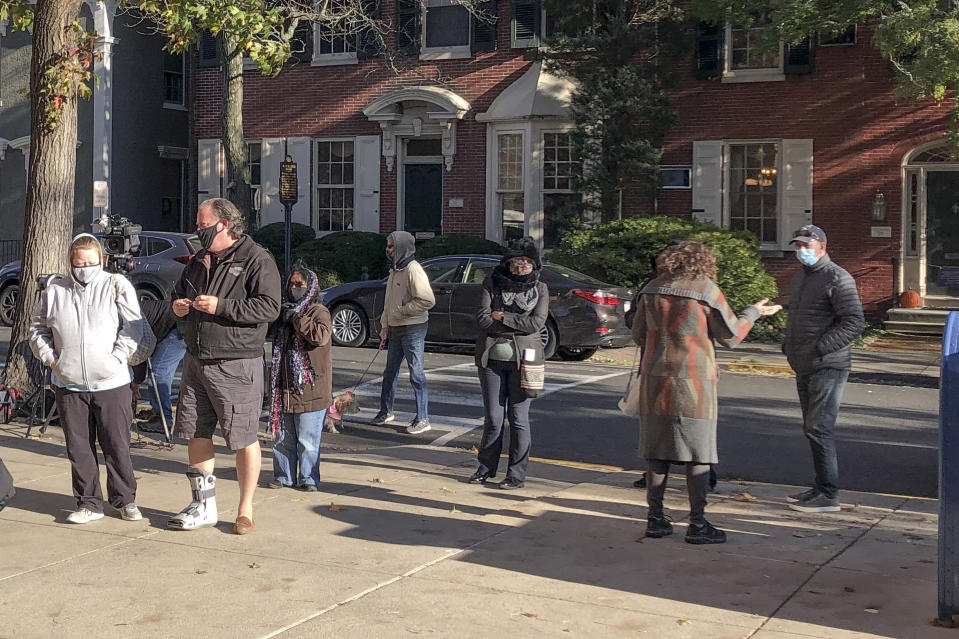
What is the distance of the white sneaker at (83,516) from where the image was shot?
7488 mm

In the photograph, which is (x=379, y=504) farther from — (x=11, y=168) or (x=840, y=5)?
Result: (x=11, y=168)

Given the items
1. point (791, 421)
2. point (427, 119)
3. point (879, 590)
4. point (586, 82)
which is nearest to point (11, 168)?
point (427, 119)

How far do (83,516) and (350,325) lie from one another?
10901mm

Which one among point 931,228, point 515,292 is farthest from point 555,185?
point 515,292

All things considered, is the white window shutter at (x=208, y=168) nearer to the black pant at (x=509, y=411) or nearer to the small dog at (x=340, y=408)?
the small dog at (x=340, y=408)

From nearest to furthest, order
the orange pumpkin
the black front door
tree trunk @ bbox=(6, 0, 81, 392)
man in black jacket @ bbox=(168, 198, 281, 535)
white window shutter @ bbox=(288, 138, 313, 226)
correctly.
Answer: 1. man in black jacket @ bbox=(168, 198, 281, 535)
2. tree trunk @ bbox=(6, 0, 81, 392)
3. the orange pumpkin
4. the black front door
5. white window shutter @ bbox=(288, 138, 313, 226)

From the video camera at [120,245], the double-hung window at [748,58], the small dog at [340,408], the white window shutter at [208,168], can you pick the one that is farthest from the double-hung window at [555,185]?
the video camera at [120,245]

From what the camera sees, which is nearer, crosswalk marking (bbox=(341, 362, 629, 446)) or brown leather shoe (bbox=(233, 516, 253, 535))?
brown leather shoe (bbox=(233, 516, 253, 535))

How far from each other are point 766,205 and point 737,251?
9.40ft

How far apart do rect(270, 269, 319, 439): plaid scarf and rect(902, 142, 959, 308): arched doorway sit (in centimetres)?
1537

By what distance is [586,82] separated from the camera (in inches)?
864

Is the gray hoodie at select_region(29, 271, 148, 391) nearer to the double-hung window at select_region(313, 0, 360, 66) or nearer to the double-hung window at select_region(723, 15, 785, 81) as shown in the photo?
the double-hung window at select_region(723, 15, 785, 81)

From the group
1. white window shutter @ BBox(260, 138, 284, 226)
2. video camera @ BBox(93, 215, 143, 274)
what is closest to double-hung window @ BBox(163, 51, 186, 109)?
white window shutter @ BBox(260, 138, 284, 226)

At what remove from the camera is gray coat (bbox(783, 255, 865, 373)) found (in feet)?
26.6
